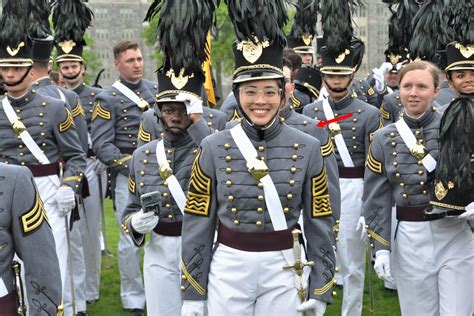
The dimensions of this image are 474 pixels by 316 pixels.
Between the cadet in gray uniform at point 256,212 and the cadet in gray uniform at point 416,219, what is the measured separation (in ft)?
4.29

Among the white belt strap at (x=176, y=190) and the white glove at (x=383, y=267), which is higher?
the white belt strap at (x=176, y=190)

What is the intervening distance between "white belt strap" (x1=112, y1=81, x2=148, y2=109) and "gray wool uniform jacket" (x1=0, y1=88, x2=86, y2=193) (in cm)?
154

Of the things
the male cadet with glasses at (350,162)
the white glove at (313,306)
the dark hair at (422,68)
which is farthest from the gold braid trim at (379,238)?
the male cadet with glasses at (350,162)

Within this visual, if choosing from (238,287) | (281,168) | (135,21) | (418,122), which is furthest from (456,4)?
(135,21)

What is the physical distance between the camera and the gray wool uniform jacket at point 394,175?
6734 millimetres

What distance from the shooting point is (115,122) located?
395 inches

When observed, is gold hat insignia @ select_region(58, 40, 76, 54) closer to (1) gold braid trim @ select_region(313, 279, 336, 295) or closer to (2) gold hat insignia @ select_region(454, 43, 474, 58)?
(2) gold hat insignia @ select_region(454, 43, 474, 58)

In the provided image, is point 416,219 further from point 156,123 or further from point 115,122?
point 115,122

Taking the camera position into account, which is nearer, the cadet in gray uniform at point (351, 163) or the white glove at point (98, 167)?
the cadet in gray uniform at point (351, 163)

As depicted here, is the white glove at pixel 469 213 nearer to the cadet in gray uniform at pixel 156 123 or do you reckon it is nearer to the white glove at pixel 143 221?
the white glove at pixel 143 221

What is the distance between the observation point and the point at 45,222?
4766 mm

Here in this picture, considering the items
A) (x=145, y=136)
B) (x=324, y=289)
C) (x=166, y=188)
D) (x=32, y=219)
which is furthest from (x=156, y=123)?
(x=32, y=219)

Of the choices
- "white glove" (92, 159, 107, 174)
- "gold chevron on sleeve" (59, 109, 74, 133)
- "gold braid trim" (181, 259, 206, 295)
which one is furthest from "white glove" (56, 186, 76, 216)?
"gold braid trim" (181, 259, 206, 295)

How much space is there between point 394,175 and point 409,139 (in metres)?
0.24
